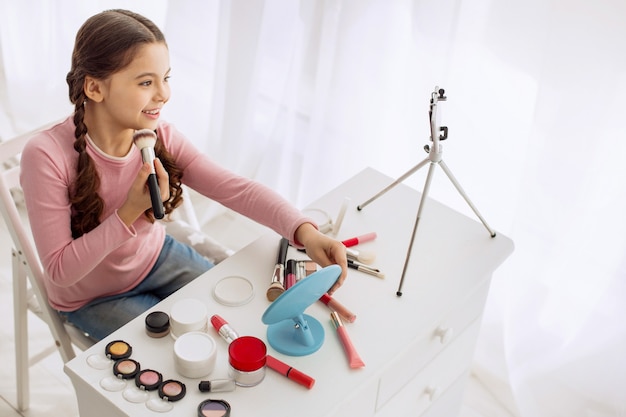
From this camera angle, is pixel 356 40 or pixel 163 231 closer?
pixel 163 231

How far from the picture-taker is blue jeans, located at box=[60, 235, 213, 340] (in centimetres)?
137

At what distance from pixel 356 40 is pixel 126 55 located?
2.44ft

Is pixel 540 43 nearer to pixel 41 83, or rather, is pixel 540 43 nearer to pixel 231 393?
pixel 231 393

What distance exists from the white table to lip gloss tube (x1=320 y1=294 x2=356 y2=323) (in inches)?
0.4

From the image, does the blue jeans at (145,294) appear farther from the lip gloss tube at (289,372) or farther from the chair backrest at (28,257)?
the lip gloss tube at (289,372)

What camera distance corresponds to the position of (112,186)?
1.32 m

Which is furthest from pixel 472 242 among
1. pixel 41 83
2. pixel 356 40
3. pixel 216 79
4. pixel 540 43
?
pixel 41 83

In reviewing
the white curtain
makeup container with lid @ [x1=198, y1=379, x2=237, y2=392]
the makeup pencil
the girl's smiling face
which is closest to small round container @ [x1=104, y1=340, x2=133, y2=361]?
makeup container with lid @ [x1=198, y1=379, x2=237, y2=392]

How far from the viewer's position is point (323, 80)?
1909mm

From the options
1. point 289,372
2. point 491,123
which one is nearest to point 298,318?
point 289,372

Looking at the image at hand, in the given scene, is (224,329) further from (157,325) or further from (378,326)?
(378,326)

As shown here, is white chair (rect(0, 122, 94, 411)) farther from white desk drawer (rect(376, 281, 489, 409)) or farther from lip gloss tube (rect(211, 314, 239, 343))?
white desk drawer (rect(376, 281, 489, 409))

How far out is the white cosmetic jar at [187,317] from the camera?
1134mm

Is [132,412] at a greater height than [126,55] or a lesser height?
lesser
